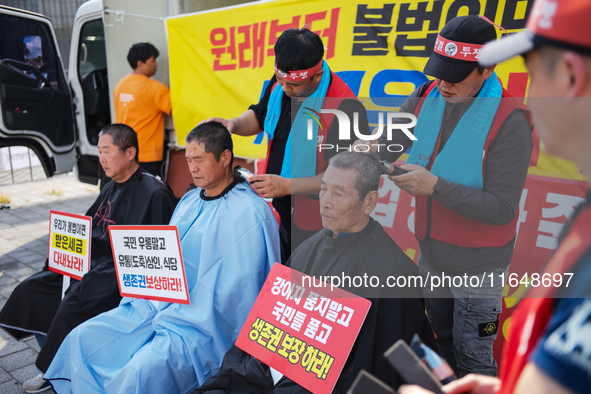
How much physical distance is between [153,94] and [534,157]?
3.86 m

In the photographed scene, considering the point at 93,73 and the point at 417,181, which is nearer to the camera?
the point at 417,181

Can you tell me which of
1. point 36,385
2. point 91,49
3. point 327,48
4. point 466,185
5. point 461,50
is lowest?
point 36,385

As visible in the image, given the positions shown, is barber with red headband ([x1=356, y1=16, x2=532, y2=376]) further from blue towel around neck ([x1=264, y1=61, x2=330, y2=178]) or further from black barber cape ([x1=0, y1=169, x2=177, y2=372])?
black barber cape ([x1=0, y1=169, x2=177, y2=372])

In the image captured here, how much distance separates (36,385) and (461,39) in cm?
286

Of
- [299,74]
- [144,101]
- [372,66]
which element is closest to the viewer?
[299,74]

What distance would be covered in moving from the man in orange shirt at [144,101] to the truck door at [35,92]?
131 cm

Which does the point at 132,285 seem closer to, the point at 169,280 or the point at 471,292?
the point at 169,280

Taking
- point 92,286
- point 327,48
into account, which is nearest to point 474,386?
point 92,286

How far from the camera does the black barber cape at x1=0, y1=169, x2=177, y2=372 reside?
7.59ft

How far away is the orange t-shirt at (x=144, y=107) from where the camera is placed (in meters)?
4.62

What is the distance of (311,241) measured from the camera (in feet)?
6.34

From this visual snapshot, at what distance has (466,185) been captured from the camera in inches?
70.0

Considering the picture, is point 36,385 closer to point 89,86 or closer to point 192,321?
point 192,321

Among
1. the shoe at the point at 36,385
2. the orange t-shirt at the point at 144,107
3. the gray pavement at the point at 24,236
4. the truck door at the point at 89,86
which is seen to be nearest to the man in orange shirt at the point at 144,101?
the orange t-shirt at the point at 144,107
